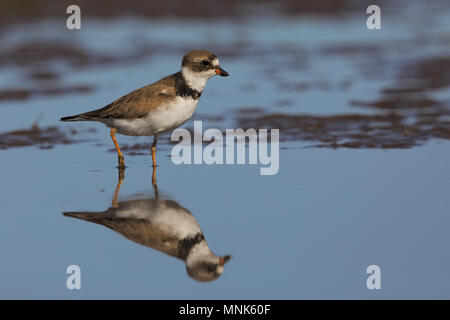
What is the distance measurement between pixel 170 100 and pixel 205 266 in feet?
10.0

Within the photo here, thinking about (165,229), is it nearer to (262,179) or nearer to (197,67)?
(262,179)

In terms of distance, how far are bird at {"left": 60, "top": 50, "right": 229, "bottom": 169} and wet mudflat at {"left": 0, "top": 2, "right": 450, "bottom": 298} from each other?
0.50 metres

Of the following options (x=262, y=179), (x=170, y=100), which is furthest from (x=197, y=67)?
(x=262, y=179)

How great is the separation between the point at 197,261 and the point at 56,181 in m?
2.82

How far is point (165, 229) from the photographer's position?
669 centimetres

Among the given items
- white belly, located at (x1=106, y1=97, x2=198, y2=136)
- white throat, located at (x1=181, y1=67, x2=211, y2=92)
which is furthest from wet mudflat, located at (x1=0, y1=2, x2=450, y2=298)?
white throat, located at (x1=181, y1=67, x2=211, y2=92)

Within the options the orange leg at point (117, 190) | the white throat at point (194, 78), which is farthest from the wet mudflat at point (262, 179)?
the white throat at point (194, 78)

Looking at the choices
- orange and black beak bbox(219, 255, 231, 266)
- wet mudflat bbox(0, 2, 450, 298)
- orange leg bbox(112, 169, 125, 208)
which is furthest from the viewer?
orange leg bbox(112, 169, 125, 208)

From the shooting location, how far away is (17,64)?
1716cm

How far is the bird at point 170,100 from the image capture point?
8602mm

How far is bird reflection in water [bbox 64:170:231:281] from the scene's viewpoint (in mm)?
5961

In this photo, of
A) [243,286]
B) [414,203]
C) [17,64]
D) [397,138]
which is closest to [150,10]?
[17,64]

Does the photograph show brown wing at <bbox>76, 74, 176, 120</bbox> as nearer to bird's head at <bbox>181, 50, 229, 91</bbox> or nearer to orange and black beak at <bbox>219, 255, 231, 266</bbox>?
bird's head at <bbox>181, 50, 229, 91</bbox>
